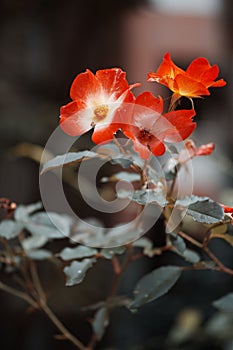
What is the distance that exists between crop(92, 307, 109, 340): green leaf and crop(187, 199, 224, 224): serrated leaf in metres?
0.23

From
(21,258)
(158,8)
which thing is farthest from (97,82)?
(158,8)

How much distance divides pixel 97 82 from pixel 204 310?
1471mm

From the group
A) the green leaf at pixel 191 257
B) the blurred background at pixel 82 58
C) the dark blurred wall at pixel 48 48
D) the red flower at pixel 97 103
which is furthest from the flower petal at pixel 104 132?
the dark blurred wall at pixel 48 48

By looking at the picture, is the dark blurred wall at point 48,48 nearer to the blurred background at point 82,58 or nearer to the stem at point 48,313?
the blurred background at point 82,58

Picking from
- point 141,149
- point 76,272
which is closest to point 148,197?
point 141,149

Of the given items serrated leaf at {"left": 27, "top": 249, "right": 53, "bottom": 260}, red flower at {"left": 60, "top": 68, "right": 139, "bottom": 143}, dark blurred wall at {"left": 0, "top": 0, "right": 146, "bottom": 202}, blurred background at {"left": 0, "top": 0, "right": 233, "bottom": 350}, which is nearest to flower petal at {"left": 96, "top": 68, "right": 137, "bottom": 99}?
red flower at {"left": 60, "top": 68, "right": 139, "bottom": 143}

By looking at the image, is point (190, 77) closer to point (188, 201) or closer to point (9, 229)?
point (188, 201)

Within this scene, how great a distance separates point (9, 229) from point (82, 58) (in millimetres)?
1827

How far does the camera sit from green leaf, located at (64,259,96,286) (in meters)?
0.52

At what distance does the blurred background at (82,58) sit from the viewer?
2029mm

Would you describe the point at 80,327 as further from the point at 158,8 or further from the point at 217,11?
the point at 217,11

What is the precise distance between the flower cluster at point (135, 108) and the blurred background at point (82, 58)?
1439 millimetres

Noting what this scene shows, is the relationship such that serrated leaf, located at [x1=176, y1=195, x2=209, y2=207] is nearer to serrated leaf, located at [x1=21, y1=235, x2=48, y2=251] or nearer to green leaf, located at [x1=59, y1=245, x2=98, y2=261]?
green leaf, located at [x1=59, y1=245, x2=98, y2=261]

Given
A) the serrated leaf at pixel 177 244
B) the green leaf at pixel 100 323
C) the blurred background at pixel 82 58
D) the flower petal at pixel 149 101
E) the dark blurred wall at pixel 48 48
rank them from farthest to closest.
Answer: the dark blurred wall at pixel 48 48
the blurred background at pixel 82 58
the green leaf at pixel 100 323
the serrated leaf at pixel 177 244
the flower petal at pixel 149 101
